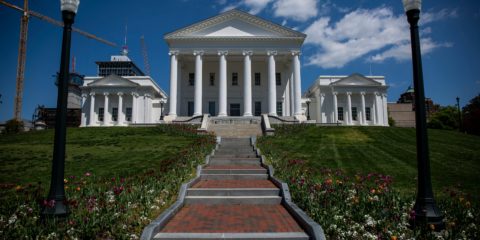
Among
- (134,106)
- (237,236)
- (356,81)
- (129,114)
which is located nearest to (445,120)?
(356,81)

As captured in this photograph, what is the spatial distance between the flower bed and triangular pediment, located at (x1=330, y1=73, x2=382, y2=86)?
39286mm

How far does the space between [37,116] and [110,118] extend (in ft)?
108

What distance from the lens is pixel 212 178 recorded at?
41.0 ft

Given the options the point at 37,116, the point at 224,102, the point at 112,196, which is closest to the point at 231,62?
the point at 224,102

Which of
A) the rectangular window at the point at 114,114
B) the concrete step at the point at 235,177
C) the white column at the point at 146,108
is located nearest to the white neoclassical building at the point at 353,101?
the white column at the point at 146,108

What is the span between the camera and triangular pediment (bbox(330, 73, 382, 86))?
4603 centimetres

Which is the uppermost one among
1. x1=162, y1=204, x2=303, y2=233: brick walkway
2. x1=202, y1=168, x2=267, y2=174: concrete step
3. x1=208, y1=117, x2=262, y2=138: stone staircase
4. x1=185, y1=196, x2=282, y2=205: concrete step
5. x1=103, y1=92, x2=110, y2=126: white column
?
x1=103, y1=92, x2=110, y2=126: white column

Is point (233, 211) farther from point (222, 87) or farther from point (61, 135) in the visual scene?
point (222, 87)

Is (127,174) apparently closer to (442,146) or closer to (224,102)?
(442,146)

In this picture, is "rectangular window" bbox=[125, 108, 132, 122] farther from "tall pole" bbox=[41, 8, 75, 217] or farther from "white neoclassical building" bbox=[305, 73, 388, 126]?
"tall pole" bbox=[41, 8, 75, 217]

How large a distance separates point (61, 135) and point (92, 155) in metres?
11.9

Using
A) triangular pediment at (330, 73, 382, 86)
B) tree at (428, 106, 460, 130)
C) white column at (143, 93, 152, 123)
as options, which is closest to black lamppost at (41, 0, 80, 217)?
white column at (143, 93, 152, 123)

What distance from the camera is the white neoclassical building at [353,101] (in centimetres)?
4600

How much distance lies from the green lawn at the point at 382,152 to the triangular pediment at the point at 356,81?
1809 cm
